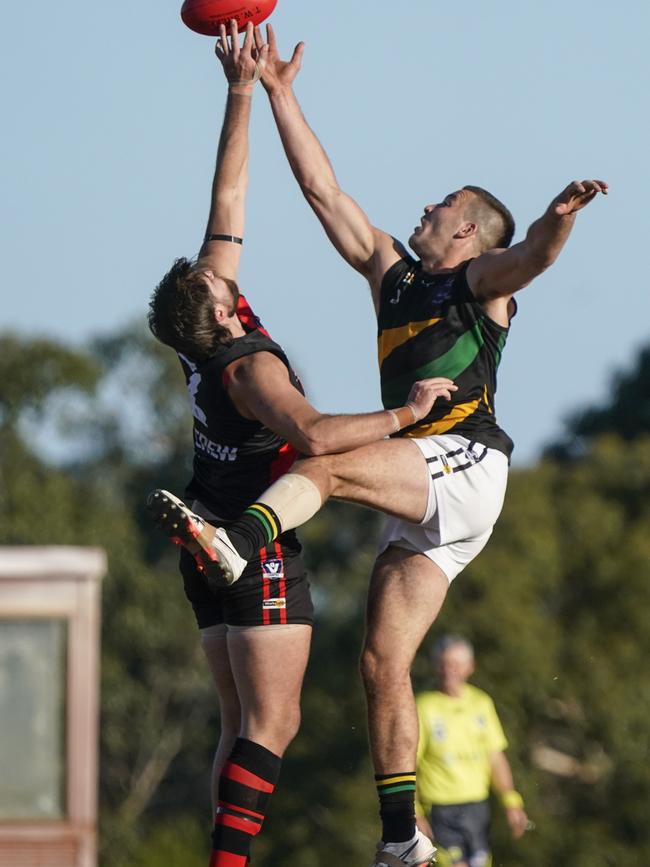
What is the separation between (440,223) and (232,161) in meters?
0.92

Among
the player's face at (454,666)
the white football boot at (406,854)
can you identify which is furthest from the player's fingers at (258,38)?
the player's face at (454,666)

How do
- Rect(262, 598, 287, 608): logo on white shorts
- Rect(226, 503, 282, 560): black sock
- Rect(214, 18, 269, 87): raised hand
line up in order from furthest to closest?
Rect(214, 18, 269, 87): raised hand, Rect(262, 598, 287, 608): logo on white shorts, Rect(226, 503, 282, 560): black sock

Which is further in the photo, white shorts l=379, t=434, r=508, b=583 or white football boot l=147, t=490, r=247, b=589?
white shorts l=379, t=434, r=508, b=583

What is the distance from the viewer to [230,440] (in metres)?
7.94

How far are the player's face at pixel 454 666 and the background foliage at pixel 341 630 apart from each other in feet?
52.8

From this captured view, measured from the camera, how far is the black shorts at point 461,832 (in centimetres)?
1234

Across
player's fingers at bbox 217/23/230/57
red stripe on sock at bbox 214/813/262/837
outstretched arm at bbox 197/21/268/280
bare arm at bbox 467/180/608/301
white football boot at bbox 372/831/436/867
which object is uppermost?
player's fingers at bbox 217/23/230/57

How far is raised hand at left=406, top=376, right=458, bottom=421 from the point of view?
7.88 metres

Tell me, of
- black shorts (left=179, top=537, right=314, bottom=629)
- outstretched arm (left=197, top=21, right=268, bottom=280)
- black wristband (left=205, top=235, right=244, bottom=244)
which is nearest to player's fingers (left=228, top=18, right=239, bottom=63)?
outstretched arm (left=197, top=21, right=268, bottom=280)

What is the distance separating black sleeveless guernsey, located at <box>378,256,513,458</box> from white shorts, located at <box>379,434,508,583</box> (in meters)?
0.11

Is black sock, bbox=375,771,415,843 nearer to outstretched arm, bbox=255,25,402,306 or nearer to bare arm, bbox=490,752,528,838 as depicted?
outstretched arm, bbox=255,25,402,306

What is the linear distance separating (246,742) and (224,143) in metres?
2.53

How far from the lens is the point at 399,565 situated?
327 inches

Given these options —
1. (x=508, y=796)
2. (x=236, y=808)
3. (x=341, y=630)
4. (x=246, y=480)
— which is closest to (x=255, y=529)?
(x=246, y=480)
